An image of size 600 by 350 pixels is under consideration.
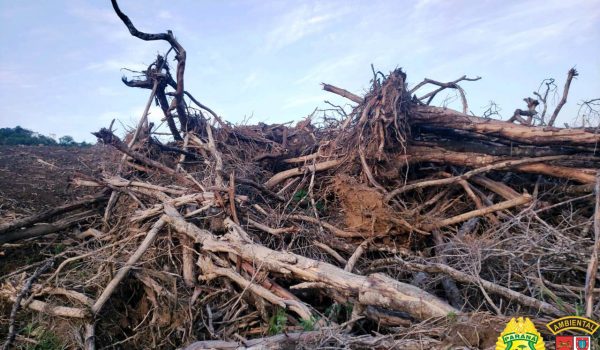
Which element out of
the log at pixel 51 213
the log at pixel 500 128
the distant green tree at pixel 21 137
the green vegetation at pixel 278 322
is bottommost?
the green vegetation at pixel 278 322

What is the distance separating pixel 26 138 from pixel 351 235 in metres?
11.1

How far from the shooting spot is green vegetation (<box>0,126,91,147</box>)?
36.3 ft

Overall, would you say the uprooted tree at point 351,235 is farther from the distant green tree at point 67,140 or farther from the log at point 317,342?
the distant green tree at point 67,140

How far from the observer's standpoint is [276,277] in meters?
3.62

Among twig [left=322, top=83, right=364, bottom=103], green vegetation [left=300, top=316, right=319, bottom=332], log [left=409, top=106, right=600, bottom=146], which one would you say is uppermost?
twig [left=322, top=83, right=364, bottom=103]

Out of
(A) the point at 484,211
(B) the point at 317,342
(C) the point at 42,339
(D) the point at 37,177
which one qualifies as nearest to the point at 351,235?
(A) the point at 484,211

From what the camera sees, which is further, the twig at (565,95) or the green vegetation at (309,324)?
the twig at (565,95)

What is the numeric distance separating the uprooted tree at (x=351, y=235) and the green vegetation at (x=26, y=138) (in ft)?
24.3

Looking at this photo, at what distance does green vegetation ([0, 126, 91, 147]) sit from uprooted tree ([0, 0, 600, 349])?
24.3 ft

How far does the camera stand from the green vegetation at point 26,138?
36.3 ft

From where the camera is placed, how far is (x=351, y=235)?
422 cm

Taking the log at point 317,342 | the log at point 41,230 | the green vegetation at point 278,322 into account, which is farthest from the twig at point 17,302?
the green vegetation at point 278,322

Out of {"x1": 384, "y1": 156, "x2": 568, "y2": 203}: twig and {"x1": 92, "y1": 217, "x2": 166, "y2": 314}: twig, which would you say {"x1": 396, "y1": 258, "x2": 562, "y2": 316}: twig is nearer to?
{"x1": 384, "y1": 156, "x2": 568, "y2": 203}: twig

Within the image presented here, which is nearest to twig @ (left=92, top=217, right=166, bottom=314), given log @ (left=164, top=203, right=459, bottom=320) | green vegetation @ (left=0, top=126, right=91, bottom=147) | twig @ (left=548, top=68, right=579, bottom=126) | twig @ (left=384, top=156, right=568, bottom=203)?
log @ (left=164, top=203, right=459, bottom=320)
